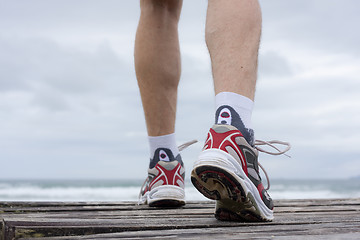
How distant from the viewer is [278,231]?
0.82 metres

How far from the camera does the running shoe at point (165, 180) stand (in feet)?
4.80

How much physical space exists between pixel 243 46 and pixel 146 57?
0.59 metres

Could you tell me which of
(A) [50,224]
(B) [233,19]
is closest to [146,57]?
(B) [233,19]

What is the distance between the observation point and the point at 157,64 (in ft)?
4.91

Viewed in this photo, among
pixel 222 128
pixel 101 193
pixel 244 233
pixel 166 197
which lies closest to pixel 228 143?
pixel 222 128

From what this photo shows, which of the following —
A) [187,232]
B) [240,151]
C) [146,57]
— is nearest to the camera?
[187,232]

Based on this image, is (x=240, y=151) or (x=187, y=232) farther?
(x=240, y=151)

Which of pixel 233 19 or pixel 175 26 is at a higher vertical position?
pixel 175 26

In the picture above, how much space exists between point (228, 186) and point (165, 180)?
62 cm

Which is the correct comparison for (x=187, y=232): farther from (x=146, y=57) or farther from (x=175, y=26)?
(x=175, y=26)

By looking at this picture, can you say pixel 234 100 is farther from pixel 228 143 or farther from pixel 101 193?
pixel 101 193

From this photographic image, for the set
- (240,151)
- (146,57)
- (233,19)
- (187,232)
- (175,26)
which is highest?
(175,26)

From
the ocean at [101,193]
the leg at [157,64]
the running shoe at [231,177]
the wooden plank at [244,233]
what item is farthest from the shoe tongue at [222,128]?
the ocean at [101,193]

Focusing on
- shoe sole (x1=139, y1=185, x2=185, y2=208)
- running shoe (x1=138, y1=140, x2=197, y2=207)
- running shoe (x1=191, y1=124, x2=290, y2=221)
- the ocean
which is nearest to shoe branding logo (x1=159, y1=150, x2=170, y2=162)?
running shoe (x1=138, y1=140, x2=197, y2=207)
